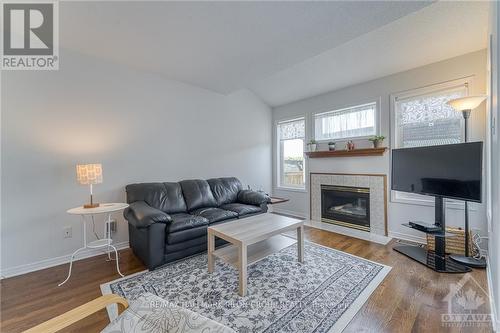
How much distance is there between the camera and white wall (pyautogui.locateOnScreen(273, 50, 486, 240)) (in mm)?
2625

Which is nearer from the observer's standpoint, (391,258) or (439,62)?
(391,258)

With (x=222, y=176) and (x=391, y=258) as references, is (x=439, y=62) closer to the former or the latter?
(x=391, y=258)

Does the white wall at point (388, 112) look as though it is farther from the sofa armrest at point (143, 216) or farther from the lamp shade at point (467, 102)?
the sofa armrest at point (143, 216)

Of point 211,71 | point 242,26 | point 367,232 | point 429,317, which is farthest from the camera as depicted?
point 367,232

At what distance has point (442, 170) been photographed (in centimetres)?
239

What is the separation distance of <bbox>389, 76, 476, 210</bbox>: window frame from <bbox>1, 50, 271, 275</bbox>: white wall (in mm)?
2993

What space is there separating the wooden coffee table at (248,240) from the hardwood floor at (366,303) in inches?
34.1

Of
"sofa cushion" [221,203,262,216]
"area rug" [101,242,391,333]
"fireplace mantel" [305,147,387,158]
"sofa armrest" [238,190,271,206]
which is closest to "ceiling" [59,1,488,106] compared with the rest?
"fireplace mantel" [305,147,387,158]

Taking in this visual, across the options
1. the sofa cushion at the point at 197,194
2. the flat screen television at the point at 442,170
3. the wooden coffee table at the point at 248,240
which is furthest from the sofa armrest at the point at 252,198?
the flat screen television at the point at 442,170

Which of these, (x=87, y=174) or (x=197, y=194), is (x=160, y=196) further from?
(x=87, y=174)

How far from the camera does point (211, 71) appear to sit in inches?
125

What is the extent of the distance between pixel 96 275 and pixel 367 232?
12.5 ft

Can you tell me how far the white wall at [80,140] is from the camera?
230 cm

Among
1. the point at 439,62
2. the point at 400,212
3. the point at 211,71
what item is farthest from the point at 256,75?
the point at 400,212
